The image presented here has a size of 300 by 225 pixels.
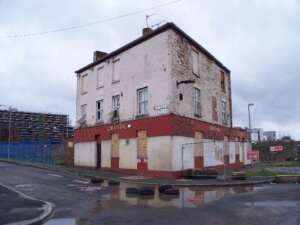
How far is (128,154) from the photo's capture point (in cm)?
2600

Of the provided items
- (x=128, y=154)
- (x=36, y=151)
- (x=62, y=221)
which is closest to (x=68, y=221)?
(x=62, y=221)

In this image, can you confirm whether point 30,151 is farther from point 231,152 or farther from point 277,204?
point 277,204

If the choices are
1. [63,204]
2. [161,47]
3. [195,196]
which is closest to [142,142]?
[161,47]

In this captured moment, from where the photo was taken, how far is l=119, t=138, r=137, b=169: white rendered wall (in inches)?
1002

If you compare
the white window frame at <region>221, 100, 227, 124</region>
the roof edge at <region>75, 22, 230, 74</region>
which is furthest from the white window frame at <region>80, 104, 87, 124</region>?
the white window frame at <region>221, 100, 227, 124</region>

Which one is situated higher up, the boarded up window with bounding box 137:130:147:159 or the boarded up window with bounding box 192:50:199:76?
the boarded up window with bounding box 192:50:199:76

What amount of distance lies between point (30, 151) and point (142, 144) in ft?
68.7

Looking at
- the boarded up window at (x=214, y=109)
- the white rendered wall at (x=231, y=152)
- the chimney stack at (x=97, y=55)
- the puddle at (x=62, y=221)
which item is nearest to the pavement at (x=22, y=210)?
the puddle at (x=62, y=221)

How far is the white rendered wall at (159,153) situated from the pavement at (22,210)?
34.6 ft

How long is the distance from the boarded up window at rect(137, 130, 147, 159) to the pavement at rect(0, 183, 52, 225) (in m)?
11.5

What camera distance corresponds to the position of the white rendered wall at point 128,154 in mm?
25453

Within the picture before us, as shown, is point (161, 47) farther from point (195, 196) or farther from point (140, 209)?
point (140, 209)

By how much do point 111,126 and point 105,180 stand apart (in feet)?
22.2

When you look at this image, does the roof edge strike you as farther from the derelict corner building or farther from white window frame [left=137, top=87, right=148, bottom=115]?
white window frame [left=137, top=87, right=148, bottom=115]
